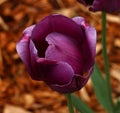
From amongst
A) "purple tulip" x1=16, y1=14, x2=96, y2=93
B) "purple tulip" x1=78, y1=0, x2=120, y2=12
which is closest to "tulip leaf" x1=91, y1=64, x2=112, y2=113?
"purple tulip" x1=78, y1=0, x2=120, y2=12

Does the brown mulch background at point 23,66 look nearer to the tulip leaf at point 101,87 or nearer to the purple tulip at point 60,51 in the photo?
the tulip leaf at point 101,87

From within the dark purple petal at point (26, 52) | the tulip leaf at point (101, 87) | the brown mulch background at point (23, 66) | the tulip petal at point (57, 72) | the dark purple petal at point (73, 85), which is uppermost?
the dark purple petal at point (26, 52)

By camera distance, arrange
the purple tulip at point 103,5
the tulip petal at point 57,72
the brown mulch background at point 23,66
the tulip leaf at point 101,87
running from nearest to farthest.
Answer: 1. the tulip petal at point 57,72
2. the purple tulip at point 103,5
3. the tulip leaf at point 101,87
4. the brown mulch background at point 23,66

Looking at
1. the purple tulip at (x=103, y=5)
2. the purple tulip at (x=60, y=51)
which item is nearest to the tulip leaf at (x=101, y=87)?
the purple tulip at (x=103, y=5)

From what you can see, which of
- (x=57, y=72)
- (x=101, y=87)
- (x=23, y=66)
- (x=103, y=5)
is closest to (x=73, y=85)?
(x=57, y=72)

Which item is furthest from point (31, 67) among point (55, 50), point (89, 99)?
point (89, 99)

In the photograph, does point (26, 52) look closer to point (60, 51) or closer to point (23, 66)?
point (60, 51)

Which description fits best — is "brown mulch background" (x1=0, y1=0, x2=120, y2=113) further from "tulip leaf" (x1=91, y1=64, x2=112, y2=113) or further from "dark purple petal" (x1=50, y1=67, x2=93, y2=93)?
"dark purple petal" (x1=50, y1=67, x2=93, y2=93)
